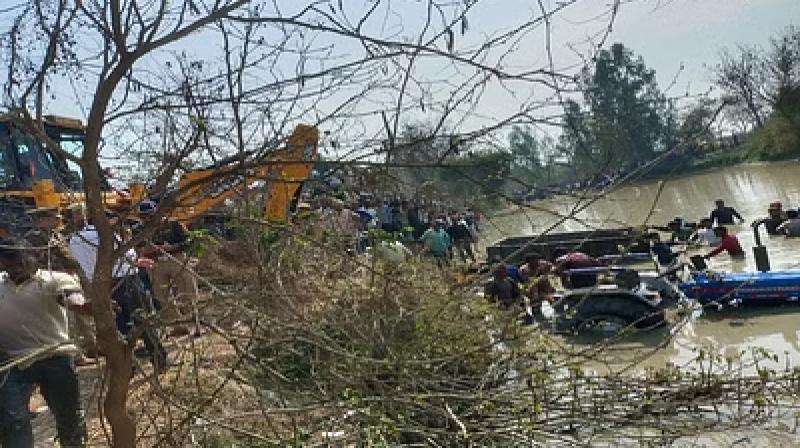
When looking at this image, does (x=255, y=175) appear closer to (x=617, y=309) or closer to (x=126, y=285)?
(x=126, y=285)

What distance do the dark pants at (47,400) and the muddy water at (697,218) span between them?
92.7 inches

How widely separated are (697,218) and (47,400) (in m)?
21.8

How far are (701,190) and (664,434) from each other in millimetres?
31206

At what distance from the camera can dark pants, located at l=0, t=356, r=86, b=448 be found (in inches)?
164

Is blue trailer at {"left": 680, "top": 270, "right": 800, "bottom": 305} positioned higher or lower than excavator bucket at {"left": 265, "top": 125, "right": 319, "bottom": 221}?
lower

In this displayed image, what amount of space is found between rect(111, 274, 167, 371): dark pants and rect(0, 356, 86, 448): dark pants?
41 cm

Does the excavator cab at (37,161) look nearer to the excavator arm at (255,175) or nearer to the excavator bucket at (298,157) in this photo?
the excavator arm at (255,175)

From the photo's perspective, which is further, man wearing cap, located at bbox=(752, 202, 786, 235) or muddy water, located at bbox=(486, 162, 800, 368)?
man wearing cap, located at bbox=(752, 202, 786, 235)

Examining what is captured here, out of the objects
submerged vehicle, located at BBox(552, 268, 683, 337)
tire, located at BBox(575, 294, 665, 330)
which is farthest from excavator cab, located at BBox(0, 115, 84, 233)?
tire, located at BBox(575, 294, 665, 330)

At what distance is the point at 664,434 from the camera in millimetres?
5059

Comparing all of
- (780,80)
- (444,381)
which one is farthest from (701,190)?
(444,381)

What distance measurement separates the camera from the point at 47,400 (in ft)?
14.2

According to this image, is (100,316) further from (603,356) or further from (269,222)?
(603,356)

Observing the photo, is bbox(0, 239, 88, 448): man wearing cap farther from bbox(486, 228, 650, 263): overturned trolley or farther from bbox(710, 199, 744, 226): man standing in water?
bbox(710, 199, 744, 226): man standing in water
